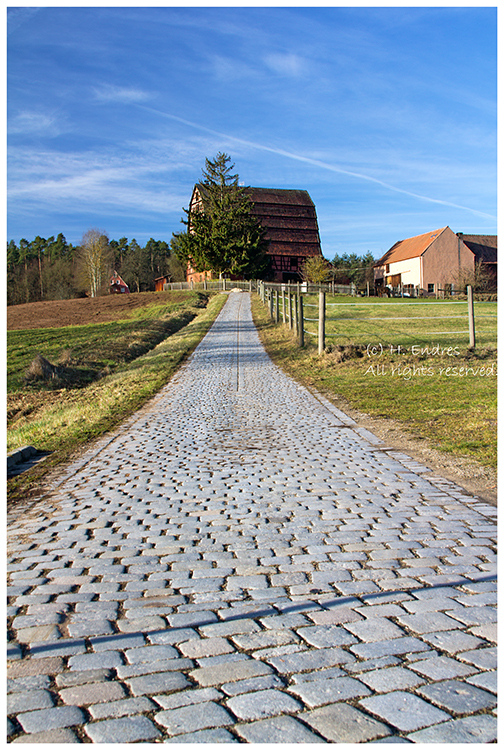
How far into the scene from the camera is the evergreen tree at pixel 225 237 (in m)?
57.2

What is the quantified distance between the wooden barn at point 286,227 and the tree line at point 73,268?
12.4m

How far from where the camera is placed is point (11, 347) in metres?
25.4

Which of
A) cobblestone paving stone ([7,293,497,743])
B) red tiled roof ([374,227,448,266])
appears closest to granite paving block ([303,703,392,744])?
cobblestone paving stone ([7,293,497,743])

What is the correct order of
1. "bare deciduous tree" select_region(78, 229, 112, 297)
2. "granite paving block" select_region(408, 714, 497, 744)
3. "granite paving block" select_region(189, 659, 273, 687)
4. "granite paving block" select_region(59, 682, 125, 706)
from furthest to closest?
1. "bare deciduous tree" select_region(78, 229, 112, 297)
2. "granite paving block" select_region(189, 659, 273, 687)
3. "granite paving block" select_region(59, 682, 125, 706)
4. "granite paving block" select_region(408, 714, 497, 744)

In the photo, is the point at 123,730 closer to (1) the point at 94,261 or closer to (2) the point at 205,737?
(2) the point at 205,737

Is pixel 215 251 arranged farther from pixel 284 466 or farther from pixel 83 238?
pixel 284 466

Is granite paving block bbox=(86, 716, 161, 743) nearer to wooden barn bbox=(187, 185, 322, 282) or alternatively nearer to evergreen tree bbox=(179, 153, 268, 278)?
evergreen tree bbox=(179, 153, 268, 278)

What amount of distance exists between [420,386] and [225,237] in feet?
158

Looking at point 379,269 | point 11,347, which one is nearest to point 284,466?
point 11,347

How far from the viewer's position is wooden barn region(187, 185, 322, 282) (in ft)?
232

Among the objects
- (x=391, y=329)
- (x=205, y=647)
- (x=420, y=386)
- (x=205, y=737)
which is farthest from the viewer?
(x=391, y=329)

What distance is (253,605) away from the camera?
3.38 metres

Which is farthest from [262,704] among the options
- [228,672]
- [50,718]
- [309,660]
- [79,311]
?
[79,311]

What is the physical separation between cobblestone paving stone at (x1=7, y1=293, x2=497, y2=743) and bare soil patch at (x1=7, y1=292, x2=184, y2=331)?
33.6 m
